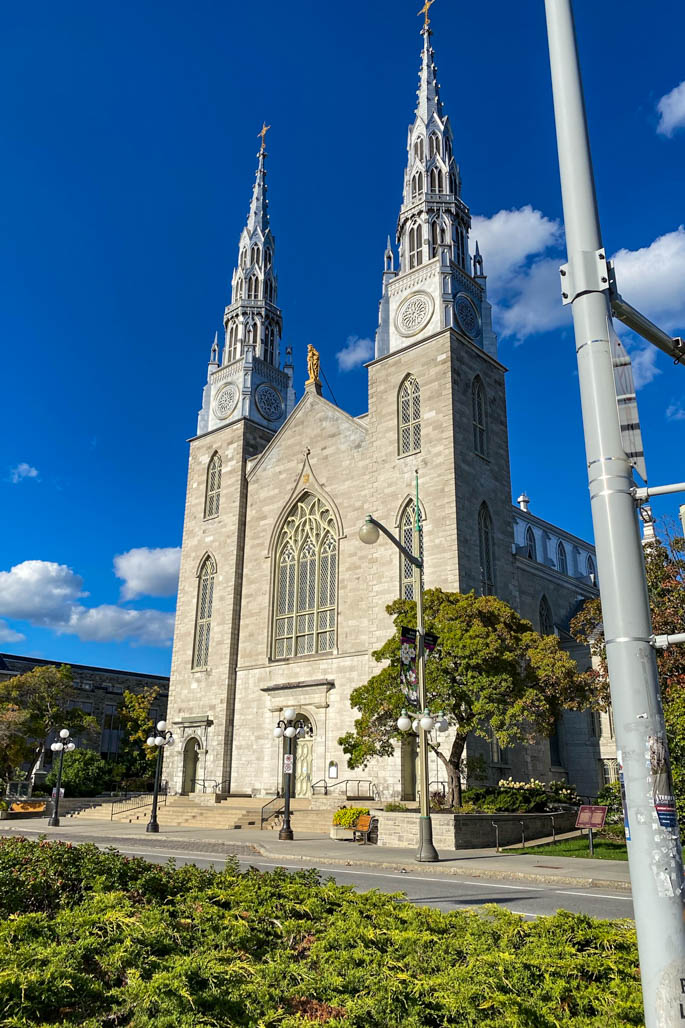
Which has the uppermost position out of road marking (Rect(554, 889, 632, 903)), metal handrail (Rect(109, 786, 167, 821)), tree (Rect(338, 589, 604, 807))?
tree (Rect(338, 589, 604, 807))

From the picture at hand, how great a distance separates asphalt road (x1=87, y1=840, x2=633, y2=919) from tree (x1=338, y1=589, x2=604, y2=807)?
8269mm

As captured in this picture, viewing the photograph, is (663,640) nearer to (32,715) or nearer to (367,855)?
(367,855)

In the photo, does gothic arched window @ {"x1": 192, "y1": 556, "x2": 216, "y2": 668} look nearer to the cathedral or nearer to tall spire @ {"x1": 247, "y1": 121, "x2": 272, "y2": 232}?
the cathedral

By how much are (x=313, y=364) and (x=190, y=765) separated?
22.2 m

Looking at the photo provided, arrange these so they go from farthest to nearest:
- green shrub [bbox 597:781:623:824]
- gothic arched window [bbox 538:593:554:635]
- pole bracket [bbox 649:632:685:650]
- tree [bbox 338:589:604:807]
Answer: gothic arched window [bbox 538:593:554:635], tree [bbox 338:589:604:807], green shrub [bbox 597:781:623:824], pole bracket [bbox 649:632:685:650]

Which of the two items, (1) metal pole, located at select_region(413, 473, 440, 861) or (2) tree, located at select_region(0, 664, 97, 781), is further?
(2) tree, located at select_region(0, 664, 97, 781)

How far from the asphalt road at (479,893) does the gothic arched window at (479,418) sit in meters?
21.9

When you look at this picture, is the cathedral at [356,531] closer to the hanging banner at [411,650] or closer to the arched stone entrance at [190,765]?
the arched stone entrance at [190,765]

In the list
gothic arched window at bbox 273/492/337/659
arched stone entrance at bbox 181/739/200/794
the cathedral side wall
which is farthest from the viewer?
arched stone entrance at bbox 181/739/200/794

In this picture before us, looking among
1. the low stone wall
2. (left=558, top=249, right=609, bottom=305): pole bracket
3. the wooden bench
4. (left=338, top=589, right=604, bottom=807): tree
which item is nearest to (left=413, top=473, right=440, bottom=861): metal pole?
the low stone wall

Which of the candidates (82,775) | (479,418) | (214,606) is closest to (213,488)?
(214,606)

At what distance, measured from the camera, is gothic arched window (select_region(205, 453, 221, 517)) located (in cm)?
4572

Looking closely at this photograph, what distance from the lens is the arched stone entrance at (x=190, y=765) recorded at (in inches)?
1628

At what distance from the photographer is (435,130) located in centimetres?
4181
